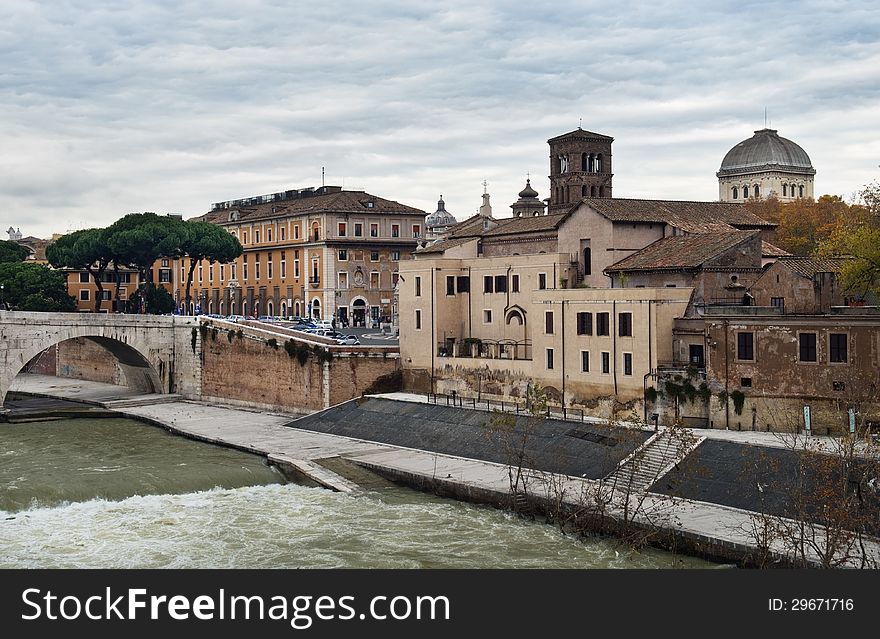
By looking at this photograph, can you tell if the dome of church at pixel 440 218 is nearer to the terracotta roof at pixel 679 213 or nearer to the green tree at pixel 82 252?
the green tree at pixel 82 252

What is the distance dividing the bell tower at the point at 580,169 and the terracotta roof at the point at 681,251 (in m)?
→ 26.9

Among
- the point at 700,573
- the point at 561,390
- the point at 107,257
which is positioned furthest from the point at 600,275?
the point at 107,257

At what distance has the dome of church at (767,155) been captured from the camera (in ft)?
333

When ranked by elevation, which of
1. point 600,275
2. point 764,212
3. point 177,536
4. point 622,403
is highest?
point 764,212

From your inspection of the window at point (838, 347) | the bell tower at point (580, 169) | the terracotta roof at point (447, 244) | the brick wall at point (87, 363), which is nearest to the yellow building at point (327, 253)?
the bell tower at point (580, 169)

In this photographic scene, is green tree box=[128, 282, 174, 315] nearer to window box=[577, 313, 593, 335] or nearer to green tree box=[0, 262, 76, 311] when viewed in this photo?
green tree box=[0, 262, 76, 311]

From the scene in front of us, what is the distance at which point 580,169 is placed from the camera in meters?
72.5

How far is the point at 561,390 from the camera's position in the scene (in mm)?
42562

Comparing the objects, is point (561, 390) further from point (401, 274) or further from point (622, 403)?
point (401, 274)

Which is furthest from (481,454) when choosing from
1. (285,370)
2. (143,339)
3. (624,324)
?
(143,339)

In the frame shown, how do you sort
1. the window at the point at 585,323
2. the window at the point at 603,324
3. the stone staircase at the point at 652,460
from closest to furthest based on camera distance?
the stone staircase at the point at 652,460 < the window at the point at 603,324 < the window at the point at 585,323

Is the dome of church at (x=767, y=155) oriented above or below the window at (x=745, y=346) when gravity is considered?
above

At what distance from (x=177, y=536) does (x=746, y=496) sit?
50.3 ft

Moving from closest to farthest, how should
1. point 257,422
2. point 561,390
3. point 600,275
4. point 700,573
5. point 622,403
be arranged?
point 700,573 → point 622,403 → point 561,390 → point 600,275 → point 257,422
